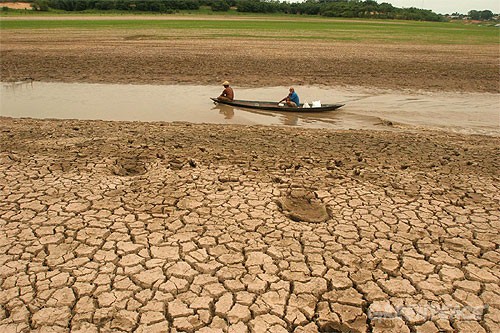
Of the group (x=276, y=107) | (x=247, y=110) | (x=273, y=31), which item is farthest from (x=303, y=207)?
(x=273, y=31)

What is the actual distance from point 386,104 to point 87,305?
12543 millimetres

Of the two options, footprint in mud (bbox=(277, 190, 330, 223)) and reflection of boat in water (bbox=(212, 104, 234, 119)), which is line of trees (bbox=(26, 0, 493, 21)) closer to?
reflection of boat in water (bbox=(212, 104, 234, 119))

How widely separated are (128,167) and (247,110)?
6.04 meters

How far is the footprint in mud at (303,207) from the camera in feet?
18.8

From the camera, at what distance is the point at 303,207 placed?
6.09 meters

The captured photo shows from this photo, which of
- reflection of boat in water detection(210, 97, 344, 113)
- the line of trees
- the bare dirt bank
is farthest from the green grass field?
the line of trees

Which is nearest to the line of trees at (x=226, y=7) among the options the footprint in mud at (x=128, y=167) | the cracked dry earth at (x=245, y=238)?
the footprint in mud at (x=128, y=167)

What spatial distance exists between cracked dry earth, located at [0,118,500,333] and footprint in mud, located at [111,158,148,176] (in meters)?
0.04

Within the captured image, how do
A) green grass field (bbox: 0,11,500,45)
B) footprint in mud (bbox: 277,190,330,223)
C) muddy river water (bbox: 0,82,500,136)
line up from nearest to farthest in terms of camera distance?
footprint in mud (bbox: 277,190,330,223)
muddy river water (bbox: 0,82,500,136)
green grass field (bbox: 0,11,500,45)

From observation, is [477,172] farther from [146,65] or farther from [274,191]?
[146,65]

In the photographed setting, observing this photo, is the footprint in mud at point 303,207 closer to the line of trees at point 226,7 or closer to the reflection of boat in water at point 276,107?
the reflection of boat in water at point 276,107

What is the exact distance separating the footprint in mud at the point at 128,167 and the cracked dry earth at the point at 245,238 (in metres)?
0.04

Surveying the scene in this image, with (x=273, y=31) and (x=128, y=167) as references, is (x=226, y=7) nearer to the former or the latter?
(x=273, y=31)

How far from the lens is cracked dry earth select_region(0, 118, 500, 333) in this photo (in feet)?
12.9
